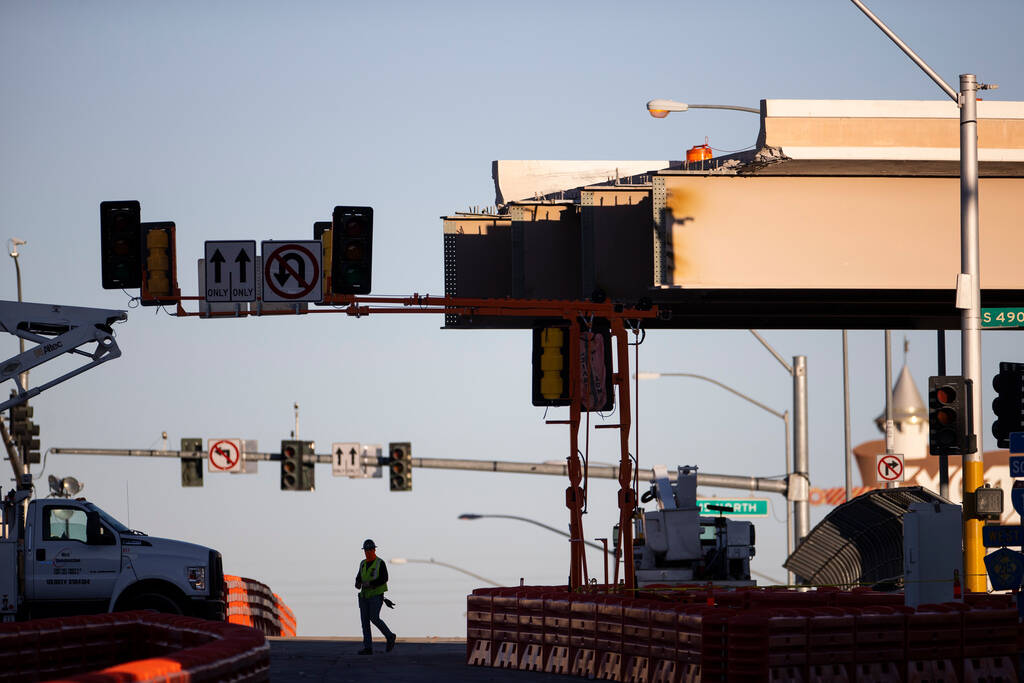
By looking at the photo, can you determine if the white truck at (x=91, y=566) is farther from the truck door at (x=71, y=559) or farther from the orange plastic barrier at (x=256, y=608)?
the orange plastic barrier at (x=256, y=608)

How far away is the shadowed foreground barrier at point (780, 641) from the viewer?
17516 mm

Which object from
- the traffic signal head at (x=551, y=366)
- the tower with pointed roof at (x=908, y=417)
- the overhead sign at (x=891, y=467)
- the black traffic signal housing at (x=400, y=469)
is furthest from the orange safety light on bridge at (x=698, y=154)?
the tower with pointed roof at (x=908, y=417)

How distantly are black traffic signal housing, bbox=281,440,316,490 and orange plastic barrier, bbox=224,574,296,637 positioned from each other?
405cm

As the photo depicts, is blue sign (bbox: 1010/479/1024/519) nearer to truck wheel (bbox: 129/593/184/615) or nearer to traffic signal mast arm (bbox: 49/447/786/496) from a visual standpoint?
truck wheel (bbox: 129/593/184/615)

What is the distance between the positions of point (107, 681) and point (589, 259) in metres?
19.0

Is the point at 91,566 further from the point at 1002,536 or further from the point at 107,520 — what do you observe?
the point at 1002,536

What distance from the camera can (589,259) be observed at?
3033 cm

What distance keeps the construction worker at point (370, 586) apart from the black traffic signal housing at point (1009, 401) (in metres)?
9.46

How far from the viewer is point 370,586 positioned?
2459 centimetres

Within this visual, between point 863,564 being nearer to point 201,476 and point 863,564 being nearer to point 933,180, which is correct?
point 933,180

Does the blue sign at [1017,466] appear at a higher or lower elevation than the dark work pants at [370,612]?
higher

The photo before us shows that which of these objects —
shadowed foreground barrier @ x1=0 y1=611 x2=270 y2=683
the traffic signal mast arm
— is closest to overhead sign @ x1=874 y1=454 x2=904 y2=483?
the traffic signal mast arm

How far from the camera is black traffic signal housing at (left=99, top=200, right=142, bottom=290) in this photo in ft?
70.8

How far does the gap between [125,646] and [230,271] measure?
6159 mm
